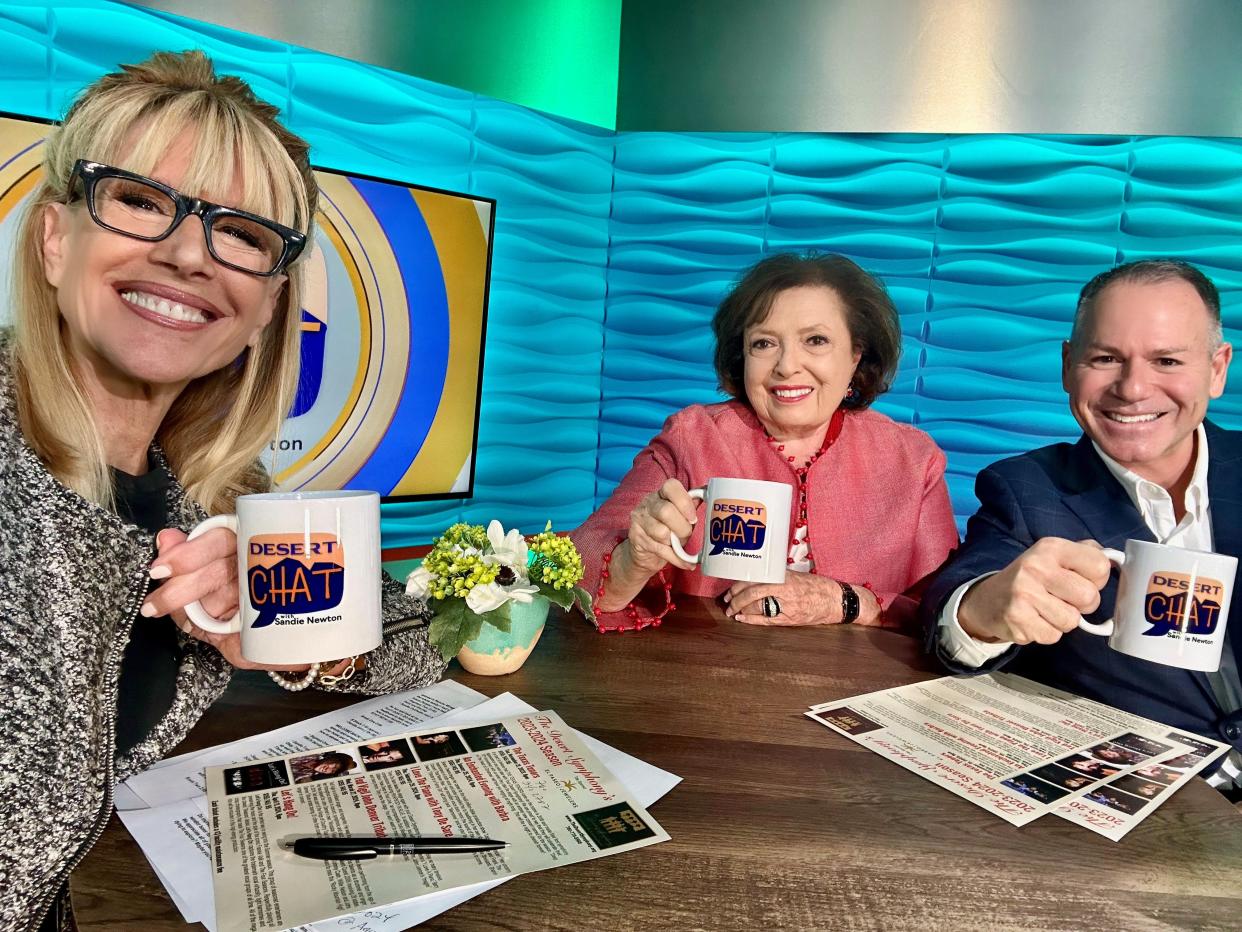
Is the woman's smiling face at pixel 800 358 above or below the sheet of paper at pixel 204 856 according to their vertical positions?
above

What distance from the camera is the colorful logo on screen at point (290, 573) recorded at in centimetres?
83

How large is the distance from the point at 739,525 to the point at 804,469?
830 mm

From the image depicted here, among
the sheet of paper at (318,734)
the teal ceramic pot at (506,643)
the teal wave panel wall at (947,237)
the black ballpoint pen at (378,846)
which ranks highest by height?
the teal wave panel wall at (947,237)

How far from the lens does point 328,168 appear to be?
3799 mm

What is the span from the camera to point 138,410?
1.18 meters

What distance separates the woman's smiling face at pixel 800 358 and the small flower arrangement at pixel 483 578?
100 centimetres

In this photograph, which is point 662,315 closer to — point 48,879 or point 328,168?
point 328,168

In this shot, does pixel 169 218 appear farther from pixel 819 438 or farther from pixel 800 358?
pixel 819 438

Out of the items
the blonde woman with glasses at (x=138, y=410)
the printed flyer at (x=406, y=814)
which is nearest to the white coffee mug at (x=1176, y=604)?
the printed flyer at (x=406, y=814)

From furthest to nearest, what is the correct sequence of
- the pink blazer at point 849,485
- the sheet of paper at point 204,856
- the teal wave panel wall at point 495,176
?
the teal wave panel wall at point 495,176, the pink blazer at point 849,485, the sheet of paper at point 204,856

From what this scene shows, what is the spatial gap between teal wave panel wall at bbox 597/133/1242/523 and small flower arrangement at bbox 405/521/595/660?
3819mm

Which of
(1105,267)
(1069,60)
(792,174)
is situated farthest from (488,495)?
(1069,60)

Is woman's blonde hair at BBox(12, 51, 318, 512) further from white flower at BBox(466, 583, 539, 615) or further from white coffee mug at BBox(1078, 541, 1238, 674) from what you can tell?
white coffee mug at BBox(1078, 541, 1238, 674)

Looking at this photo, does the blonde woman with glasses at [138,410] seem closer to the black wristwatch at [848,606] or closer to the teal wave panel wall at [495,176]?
the black wristwatch at [848,606]
